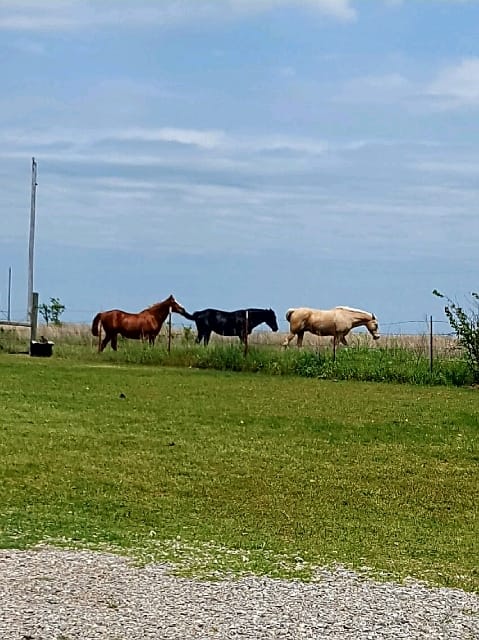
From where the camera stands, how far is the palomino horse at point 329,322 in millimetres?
26312

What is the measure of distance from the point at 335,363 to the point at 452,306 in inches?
99.5

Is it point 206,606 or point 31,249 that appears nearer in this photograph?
point 206,606

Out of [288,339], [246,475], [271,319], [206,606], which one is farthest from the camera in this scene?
[271,319]

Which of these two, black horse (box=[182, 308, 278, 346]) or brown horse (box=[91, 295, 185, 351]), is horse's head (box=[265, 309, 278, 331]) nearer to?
black horse (box=[182, 308, 278, 346])

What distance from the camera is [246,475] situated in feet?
34.5

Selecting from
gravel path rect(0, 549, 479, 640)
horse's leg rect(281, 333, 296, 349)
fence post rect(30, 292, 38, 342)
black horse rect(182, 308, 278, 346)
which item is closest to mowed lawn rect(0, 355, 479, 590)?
gravel path rect(0, 549, 479, 640)

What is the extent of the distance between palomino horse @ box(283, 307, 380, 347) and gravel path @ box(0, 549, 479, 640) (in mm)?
19677

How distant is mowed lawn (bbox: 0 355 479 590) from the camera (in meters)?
7.49

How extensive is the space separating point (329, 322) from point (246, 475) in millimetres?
16218

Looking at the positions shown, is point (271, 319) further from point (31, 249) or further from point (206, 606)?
point (206, 606)

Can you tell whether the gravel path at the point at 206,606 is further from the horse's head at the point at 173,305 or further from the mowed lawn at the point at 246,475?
the horse's head at the point at 173,305

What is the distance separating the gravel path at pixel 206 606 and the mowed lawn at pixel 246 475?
1.35 ft

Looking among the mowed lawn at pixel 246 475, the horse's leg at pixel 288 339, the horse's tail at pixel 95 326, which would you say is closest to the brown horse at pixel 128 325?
the horse's tail at pixel 95 326

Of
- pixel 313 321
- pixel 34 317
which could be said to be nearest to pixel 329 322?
pixel 313 321
